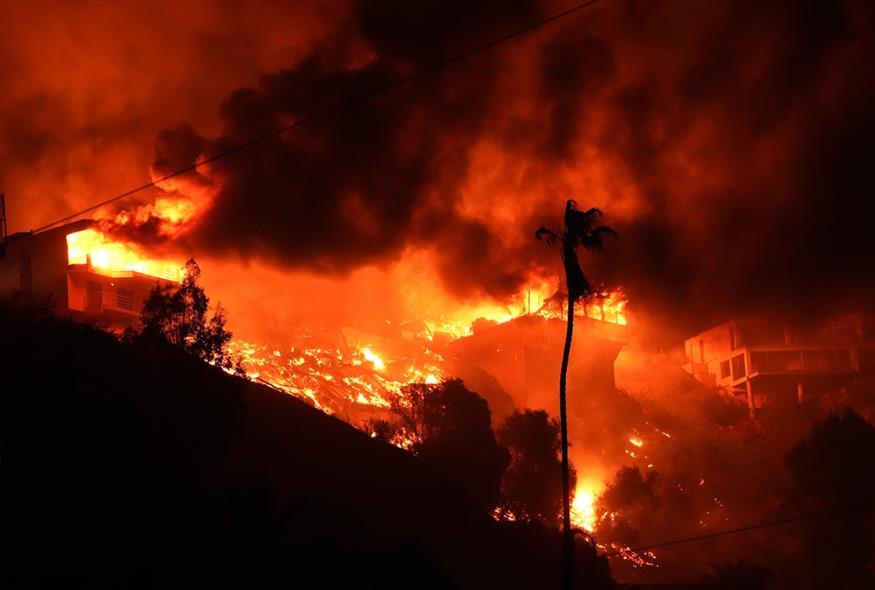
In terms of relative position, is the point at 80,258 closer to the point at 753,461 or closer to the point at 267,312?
the point at 267,312

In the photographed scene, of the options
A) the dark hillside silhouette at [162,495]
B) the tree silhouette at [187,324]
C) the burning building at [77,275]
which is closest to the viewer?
the dark hillside silhouette at [162,495]

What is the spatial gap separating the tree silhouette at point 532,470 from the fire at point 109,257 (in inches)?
1023

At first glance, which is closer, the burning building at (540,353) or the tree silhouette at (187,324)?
the tree silhouette at (187,324)

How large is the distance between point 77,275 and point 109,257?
13.9 feet

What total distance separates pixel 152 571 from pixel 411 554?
7232 millimetres

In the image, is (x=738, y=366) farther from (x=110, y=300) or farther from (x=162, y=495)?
(x=162, y=495)

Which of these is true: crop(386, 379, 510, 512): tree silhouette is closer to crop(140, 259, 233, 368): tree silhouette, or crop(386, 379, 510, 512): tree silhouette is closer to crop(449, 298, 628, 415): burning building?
crop(140, 259, 233, 368): tree silhouette

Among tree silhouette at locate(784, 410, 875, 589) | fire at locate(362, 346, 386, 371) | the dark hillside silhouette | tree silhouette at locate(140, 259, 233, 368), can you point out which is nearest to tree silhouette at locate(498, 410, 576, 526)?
the dark hillside silhouette

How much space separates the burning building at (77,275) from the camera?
193ft

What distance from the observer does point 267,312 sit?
89688mm

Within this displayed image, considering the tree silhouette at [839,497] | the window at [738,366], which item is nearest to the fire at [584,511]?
the tree silhouette at [839,497]

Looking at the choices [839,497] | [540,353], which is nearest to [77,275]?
[540,353]

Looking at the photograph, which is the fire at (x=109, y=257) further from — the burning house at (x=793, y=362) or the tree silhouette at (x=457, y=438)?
the burning house at (x=793, y=362)

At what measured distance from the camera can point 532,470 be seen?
56.9 m
